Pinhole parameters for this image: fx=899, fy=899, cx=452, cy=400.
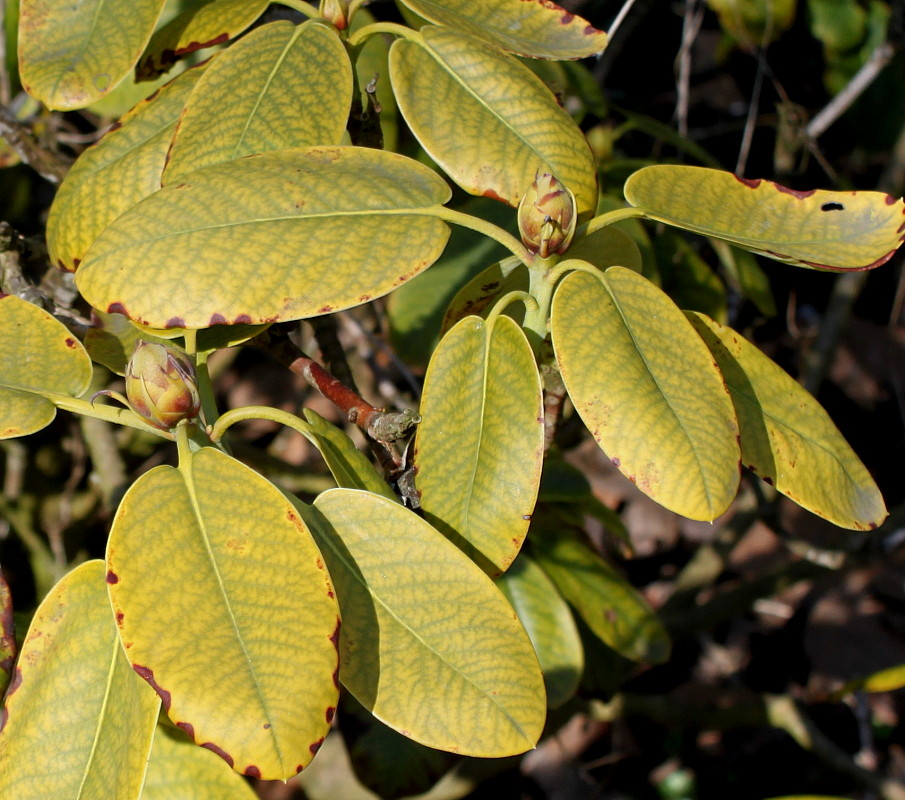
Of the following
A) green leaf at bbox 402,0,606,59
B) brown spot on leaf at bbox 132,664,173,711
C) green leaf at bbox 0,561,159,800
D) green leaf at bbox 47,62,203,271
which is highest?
green leaf at bbox 402,0,606,59

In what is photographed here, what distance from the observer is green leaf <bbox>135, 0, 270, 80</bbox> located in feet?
2.99

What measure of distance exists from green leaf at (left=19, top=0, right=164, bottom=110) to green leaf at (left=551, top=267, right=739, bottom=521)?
0.47 metres

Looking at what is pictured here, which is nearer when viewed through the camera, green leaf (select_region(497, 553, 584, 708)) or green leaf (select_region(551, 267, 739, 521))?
green leaf (select_region(551, 267, 739, 521))

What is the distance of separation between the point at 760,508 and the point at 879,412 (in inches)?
48.7

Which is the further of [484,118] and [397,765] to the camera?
[397,765]

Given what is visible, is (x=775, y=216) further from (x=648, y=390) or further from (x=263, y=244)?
(x=263, y=244)

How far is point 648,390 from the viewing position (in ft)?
2.32

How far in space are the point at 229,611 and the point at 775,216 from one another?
1.92 ft

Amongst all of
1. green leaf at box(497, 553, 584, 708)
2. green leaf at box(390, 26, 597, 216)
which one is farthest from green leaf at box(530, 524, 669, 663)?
green leaf at box(390, 26, 597, 216)

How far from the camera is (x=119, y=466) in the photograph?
1.58m

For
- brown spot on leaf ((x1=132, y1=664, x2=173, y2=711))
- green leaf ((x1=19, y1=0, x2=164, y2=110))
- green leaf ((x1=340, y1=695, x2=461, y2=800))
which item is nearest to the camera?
brown spot on leaf ((x1=132, y1=664, x2=173, y2=711))

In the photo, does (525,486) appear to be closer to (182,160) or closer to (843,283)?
(182,160)

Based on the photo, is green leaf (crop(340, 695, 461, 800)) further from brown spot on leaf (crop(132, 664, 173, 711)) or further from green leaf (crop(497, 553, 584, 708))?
brown spot on leaf (crop(132, 664, 173, 711))

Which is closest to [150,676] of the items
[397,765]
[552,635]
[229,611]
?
[229,611]
